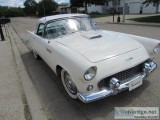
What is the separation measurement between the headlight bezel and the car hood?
5.8 inches

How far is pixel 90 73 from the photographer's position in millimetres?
2986

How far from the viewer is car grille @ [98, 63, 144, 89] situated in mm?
3157

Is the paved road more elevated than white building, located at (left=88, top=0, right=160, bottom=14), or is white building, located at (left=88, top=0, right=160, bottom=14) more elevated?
white building, located at (left=88, top=0, right=160, bottom=14)

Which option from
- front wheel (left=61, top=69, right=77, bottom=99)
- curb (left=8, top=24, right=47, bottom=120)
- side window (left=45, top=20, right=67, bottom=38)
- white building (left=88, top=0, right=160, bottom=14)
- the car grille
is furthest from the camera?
white building (left=88, top=0, right=160, bottom=14)

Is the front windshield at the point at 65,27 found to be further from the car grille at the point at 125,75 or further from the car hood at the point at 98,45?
the car grille at the point at 125,75

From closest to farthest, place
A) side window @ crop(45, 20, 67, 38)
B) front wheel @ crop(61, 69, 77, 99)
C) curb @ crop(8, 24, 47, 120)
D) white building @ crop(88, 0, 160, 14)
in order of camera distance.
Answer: curb @ crop(8, 24, 47, 120)
front wheel @ crop(61, 69, 77, 99)
side window @ crop(45, 20, 67, 38)
white building @ crop(88, 0, 160, 14)

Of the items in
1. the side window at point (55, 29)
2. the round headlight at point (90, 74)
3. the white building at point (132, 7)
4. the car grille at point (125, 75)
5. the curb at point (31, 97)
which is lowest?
the curb at point (31, 97)

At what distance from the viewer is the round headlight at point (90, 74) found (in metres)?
2.94

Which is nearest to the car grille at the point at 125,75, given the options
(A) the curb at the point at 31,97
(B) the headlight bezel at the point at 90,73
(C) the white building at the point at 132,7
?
(B) the headlight bezel at the point at 90,73

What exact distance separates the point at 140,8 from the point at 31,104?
145 feet

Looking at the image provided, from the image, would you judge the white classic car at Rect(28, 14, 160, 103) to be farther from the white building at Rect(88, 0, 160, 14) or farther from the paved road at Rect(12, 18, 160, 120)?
the white building at Rect(88, 0, 160, 14)

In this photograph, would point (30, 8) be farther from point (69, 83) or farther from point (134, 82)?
point (134, 82)

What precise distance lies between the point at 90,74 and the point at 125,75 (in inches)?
29.9

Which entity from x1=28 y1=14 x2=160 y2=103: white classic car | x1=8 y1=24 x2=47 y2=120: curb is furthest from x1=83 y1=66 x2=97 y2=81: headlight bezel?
x1=8 y1=24 x2=47 y2=120: curb
